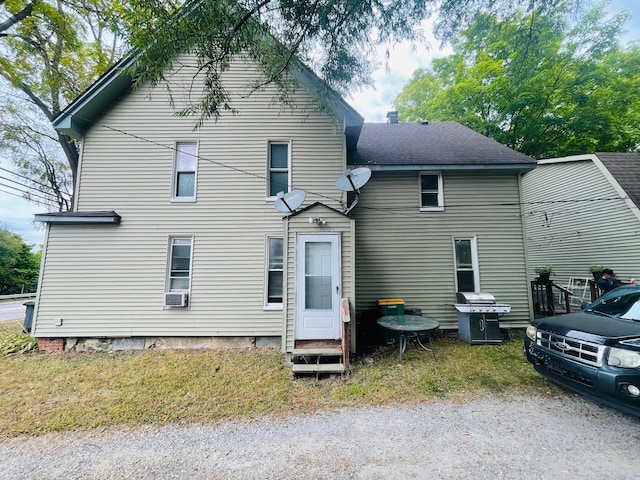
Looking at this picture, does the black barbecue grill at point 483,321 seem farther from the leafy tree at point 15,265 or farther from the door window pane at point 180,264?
the leafy tree at point 15,265

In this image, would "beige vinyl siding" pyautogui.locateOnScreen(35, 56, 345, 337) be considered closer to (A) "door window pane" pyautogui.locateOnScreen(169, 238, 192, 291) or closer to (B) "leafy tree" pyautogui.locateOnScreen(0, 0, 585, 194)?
(A) "door window pane" pyautogui.locateOnScreen(169, 238, 192, 291)

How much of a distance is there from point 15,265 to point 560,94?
125ft

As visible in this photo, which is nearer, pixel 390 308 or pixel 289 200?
pixel 289 200

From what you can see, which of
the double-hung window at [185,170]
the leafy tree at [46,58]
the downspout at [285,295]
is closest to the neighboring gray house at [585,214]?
the downspout at [285,295]

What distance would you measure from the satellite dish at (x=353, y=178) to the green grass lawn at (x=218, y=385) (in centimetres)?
368

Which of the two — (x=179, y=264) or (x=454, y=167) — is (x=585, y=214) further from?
(x=179, y=264)

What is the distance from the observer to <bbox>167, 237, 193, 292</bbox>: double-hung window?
6719mm

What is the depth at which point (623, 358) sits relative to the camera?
3059 millimetres

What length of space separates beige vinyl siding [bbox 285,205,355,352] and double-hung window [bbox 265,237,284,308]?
1.18 metres

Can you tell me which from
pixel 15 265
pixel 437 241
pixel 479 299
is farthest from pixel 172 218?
pixel 15 265

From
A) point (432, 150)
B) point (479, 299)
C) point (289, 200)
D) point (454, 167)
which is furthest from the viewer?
point (432, 150)

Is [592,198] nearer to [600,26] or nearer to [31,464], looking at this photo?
[600,26]

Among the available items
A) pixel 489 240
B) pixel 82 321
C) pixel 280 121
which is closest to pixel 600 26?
pixel 489 240

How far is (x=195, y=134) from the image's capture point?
7.07 metres
